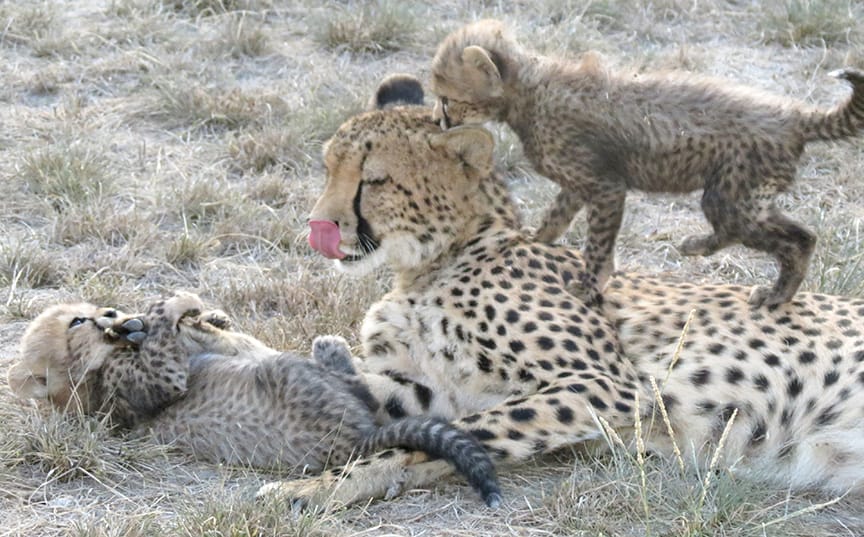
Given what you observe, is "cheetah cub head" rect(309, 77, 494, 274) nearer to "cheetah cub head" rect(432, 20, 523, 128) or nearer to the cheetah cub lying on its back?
"cheetah cub head" rect(432, 20, 523, 128)

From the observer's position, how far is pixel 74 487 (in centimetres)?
354

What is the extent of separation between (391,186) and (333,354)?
543 mm

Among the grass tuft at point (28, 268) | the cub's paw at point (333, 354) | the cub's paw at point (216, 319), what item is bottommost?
the grass tuft at point (28, 268)

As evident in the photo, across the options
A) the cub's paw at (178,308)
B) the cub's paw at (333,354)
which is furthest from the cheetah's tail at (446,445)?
the cub's paw at (178,308)

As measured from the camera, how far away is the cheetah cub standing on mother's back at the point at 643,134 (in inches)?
156

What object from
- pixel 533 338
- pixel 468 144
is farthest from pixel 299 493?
pixel 468 144

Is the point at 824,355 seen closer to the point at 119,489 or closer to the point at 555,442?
the point at 555,442

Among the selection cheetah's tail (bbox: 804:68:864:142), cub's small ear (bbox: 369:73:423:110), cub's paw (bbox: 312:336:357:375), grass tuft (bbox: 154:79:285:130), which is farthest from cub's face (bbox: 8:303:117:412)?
grass tuft (bbox: 154:79:285:130)

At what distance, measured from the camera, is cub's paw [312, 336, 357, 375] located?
13.0 feet

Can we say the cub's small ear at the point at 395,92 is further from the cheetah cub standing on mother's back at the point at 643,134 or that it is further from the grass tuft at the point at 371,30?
the grass tuft at the point at 371,30

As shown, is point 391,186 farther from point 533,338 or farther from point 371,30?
point 371,30

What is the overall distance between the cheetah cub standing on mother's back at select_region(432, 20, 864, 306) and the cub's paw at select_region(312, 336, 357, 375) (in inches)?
30.3

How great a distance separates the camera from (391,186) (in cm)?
403

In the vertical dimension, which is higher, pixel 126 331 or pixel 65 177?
pixel 126 331
